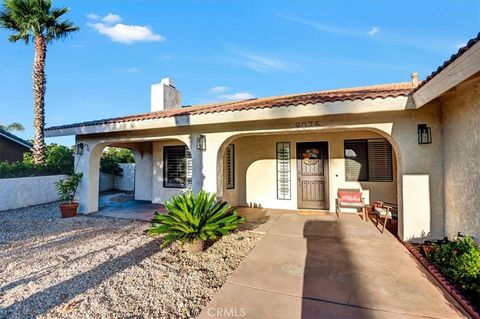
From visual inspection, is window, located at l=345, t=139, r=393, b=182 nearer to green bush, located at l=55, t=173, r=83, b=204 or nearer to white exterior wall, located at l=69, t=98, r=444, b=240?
white exterior wall, located at l=69, t=98, r=444, b=240

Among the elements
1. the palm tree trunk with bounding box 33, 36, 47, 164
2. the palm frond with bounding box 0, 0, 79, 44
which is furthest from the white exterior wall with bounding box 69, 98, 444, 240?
the palm frond with bounding box 0, 0, 79, 44

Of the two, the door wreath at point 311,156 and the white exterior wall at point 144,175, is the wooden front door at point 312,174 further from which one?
the white exterior wall at point 144,175

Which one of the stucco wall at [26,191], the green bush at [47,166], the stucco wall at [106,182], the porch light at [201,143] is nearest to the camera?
the porch light at [201,143]

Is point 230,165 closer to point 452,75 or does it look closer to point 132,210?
point 132,210

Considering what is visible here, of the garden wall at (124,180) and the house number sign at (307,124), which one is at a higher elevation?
the house number sign at (307,124)

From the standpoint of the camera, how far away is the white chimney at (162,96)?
455 inches

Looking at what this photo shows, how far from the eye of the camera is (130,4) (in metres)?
9.20

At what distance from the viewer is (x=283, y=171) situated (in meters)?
8.52

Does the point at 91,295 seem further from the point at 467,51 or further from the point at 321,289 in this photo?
the point at 467,51

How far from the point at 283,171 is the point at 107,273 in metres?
6.34

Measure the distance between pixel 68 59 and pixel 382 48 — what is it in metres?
15.5

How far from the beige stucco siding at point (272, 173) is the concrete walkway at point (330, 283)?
8.04 feet

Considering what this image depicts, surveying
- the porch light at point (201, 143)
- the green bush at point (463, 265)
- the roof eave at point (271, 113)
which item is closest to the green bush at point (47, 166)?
the roof eave at point (271, 113)

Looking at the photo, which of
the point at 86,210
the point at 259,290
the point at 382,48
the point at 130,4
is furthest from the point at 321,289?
the point at 130,4
